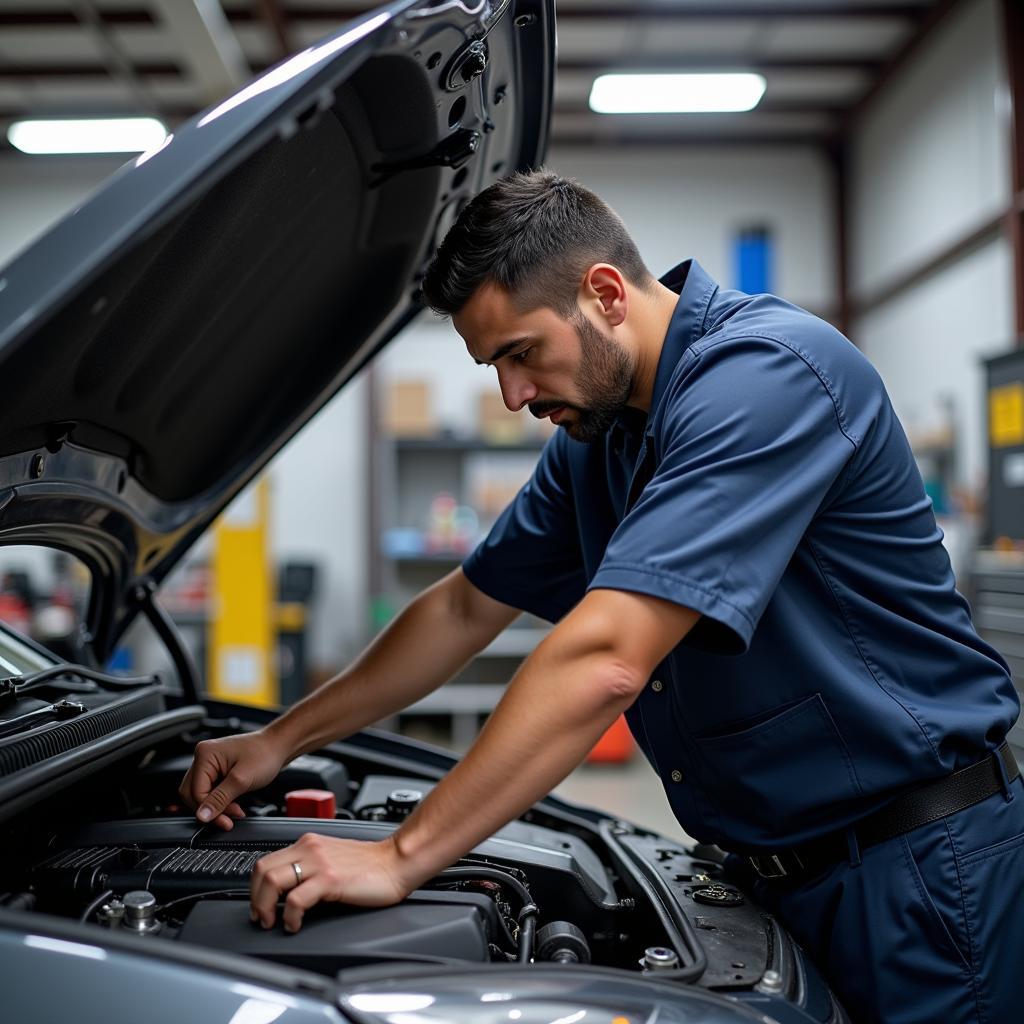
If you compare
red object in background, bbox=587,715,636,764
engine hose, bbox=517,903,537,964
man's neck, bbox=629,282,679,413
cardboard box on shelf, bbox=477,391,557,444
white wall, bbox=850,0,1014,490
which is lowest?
red object in background, bbox=587,715,636,764

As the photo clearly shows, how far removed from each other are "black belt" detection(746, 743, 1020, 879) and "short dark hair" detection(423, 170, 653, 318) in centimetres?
65

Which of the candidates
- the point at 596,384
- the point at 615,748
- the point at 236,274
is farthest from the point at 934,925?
the point at 615,748

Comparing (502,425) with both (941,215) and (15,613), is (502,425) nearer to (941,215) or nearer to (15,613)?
(941,215)

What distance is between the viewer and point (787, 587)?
115 centimetres

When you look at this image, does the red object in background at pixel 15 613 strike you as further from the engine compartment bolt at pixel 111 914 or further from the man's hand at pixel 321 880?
the man's hand at pixel 321 880

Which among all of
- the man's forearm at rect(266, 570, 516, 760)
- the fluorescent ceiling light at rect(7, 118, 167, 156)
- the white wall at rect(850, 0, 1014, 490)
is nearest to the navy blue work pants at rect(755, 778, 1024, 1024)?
the man's forearm at rect(266, 570, 516, 760)

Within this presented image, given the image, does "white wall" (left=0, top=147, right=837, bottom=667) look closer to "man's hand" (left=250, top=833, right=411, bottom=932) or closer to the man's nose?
the man's nose

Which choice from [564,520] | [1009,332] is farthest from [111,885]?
[1009,332]

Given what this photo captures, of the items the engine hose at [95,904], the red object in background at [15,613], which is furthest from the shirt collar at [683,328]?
the red object in background at [15,613]

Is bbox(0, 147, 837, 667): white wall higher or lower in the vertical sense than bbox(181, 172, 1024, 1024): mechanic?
higher

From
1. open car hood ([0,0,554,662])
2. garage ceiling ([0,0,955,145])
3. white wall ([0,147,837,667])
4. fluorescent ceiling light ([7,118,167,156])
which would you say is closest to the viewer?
open car hood ([0,0,554,662])

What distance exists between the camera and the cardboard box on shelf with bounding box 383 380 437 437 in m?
6.64

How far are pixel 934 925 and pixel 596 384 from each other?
69cm

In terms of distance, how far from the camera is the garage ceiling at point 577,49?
221 inches
